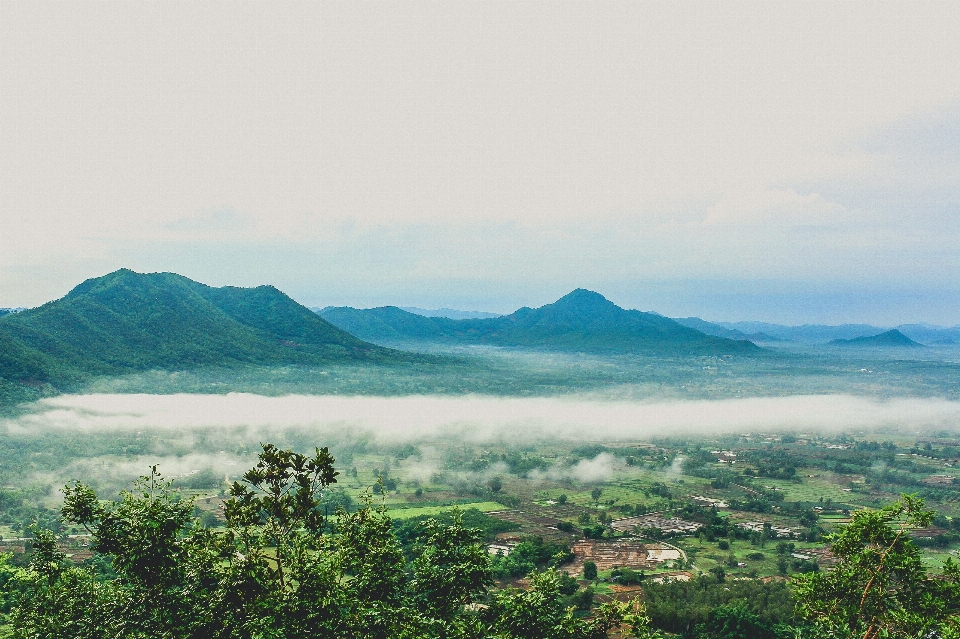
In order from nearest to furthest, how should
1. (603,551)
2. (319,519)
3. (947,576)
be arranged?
(319,519)
(947,576)
(603,551)

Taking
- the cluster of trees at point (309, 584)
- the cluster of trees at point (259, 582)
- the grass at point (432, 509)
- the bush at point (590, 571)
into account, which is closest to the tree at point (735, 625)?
the bush at point (590, 571)

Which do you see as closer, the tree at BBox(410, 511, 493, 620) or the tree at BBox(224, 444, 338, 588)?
the tree at BBox(224, 444, 338, 588)

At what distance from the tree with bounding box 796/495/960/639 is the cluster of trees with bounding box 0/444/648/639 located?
20.1 ft

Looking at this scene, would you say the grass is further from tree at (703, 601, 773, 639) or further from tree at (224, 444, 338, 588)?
tree at (224, 444, 338, 588)

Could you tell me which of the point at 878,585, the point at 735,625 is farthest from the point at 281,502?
the point at 735,625

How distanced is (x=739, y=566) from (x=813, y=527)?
41455 mm

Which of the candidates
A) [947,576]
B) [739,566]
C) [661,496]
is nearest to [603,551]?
[739,566]

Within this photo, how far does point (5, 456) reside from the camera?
161625 mm

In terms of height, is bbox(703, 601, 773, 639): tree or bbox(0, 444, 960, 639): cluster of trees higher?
bbox(0, 444, 960, 639): cluster of trees

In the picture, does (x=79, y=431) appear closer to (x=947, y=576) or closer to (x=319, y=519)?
(x=319, y=519)

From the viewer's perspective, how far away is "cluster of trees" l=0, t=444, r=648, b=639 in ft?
54.3

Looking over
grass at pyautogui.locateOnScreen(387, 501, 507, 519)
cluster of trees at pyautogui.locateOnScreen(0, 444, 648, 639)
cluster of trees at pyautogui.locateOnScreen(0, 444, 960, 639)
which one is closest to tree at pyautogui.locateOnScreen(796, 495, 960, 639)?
cluster of trees at pyautogui.locateOnScreen(0, 444, 960, 639)

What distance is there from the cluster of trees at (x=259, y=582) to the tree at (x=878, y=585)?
6127 mm

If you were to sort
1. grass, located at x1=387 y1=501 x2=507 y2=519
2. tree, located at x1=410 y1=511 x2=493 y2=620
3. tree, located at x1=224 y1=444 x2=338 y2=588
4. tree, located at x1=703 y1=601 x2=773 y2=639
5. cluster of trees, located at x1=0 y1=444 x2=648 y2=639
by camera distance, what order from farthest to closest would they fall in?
1. grass, located at x1=387 y1=501 x2=507 y2=519
2. tree, located at x1=703 y1=601 x2=773 y2=639
3. tree, located at x1=410 y1=511 x2=493 y2=620
4. tree, located at x1=224 y1=444 x2=338 y2=588
5. cluster of trees, located at x1=0 y1=444 x2=648 y2=639
